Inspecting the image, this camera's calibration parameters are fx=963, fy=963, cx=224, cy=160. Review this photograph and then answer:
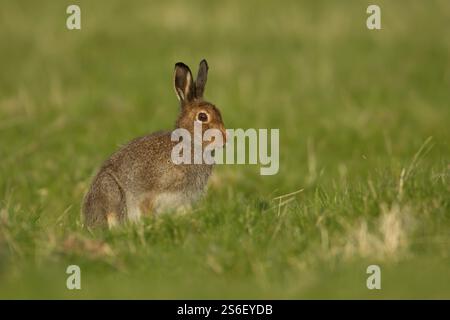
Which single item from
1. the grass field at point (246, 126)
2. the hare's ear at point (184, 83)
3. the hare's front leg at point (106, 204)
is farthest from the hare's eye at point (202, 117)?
the hare's front leg at point (106, 204)

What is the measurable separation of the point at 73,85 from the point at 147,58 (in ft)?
5.75

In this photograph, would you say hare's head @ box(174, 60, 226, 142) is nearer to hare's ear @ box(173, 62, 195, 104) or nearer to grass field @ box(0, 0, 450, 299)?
hare's ear @ box(173, 62, 195, 104)

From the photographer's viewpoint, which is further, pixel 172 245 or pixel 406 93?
pixel 406 93

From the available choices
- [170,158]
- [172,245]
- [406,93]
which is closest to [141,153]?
[170,158]

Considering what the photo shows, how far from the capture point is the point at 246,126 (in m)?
14.0

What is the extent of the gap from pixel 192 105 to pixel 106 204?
1272mm

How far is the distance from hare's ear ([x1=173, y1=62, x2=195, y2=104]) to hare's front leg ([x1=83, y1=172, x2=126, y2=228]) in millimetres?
1077

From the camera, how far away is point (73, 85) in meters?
16.1

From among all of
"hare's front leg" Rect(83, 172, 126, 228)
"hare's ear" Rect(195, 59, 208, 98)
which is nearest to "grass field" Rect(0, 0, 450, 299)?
"hare's front leg" Rect(83, 172, 126, 228)

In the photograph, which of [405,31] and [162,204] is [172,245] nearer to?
[162,204]

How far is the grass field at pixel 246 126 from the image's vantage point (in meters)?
6.95

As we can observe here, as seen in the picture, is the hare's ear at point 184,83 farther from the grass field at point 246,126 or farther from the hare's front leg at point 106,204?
the grass field at point 246,126

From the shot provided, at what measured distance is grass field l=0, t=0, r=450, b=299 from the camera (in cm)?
695
